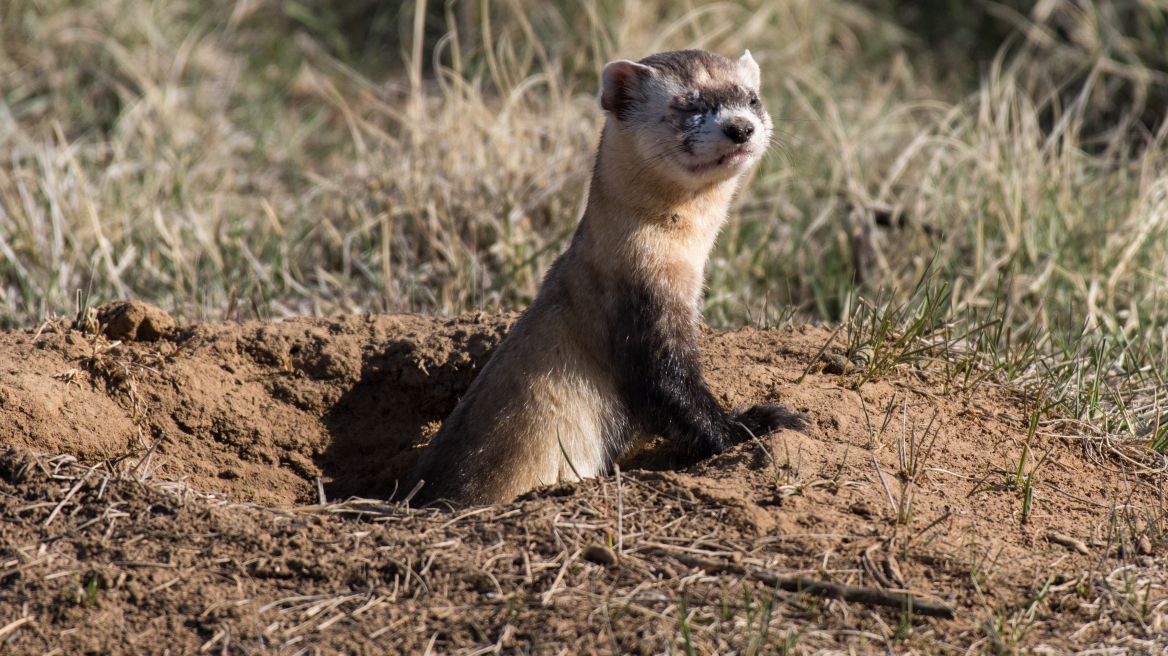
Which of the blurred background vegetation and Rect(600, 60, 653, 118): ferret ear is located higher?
Rect(600, 60, 653, 118): ferret ear

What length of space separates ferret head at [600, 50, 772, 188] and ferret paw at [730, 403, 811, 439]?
89cm

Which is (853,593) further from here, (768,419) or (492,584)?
(768,419)

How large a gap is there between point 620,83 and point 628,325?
0.99 m

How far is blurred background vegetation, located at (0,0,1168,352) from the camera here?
554 cm

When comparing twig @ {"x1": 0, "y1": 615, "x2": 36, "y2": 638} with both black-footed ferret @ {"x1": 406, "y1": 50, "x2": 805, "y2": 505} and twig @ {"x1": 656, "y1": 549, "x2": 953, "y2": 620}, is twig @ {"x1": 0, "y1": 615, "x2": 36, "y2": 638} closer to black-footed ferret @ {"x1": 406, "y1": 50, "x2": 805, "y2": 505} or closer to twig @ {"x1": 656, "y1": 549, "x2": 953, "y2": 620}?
black-footed ferret @ {"x1": 406, "y1": 50, "x2": 805, "y2": 505}

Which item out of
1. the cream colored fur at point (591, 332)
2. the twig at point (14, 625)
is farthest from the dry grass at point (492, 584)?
the cream colored fur at point (591, 332)

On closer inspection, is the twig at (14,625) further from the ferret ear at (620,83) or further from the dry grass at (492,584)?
the ferret ear at (620,83)

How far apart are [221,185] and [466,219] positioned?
92.2 inches

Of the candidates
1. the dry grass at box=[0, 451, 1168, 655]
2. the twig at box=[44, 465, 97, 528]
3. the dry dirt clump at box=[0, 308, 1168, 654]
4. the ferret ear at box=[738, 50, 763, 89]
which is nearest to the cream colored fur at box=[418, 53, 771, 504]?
the ferret ear at box=[738, 50, 763, 89]

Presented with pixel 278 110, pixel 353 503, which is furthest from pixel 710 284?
pixel 278 110

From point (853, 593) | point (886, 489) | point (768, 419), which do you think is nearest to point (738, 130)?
point (768, 419)

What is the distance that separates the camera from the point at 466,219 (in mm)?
6062

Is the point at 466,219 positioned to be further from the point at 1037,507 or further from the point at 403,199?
the point at 1037,507

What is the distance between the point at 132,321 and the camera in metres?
4.36
